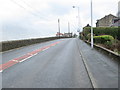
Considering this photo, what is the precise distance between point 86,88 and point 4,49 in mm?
13668

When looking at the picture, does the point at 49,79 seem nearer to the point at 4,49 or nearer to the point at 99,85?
the point at 99,85

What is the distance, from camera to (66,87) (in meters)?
4.33

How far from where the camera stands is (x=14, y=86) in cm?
455

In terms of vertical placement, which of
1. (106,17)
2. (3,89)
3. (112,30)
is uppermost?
(106,17)

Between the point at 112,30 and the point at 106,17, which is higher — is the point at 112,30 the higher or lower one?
the lower one

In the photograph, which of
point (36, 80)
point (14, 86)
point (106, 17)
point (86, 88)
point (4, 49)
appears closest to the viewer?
point (86, 88)

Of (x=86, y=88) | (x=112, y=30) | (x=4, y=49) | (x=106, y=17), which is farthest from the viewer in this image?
(x=106, y=17)

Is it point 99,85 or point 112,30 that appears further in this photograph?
point 112,30

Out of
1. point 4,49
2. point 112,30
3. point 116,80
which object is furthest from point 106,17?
point 116,80

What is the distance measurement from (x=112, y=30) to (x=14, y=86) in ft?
100

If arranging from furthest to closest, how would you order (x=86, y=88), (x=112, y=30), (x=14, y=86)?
(x=112, y=30), (x=14, y=86), (x=86, y=88)

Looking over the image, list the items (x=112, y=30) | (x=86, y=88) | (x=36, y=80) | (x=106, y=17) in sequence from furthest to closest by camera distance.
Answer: (x=106, y=17) < (x=112, y=30) < (x=36, y=80) < (x=86, y=88)

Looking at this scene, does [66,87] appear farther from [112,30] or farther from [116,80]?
[112,30]

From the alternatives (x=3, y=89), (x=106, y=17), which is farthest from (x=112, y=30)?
(x=106, y=17)
